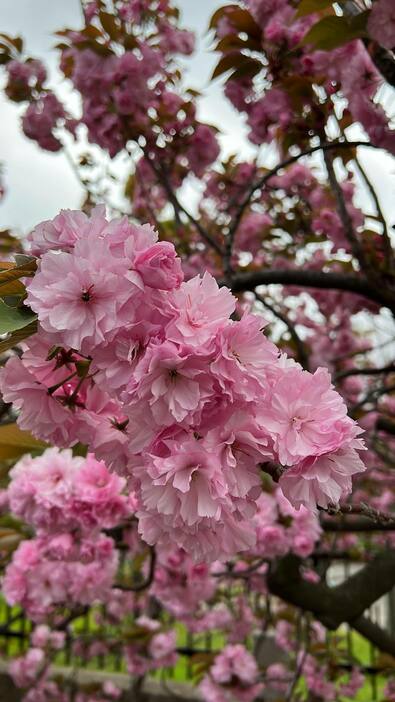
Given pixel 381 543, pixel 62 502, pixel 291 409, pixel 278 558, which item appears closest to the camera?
pixel 291 409

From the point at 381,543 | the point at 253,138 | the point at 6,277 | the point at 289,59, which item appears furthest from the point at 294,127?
the point at 381,543

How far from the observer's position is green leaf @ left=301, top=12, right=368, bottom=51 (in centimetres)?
133

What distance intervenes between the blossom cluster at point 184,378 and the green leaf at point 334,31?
34.1 inches

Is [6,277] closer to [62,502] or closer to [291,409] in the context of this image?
[291,409]

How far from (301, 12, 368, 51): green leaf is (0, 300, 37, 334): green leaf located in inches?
36.2

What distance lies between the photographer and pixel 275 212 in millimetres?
3396

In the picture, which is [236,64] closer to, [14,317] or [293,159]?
[293,159]

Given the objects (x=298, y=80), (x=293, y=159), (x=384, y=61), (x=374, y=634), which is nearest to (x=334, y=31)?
(x=384, y=61)

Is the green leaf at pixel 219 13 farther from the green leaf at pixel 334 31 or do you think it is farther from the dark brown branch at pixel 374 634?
the dark brown branch at pixel 374 634

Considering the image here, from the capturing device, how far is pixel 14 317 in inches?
28.8

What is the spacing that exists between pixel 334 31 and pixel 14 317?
3.30ft

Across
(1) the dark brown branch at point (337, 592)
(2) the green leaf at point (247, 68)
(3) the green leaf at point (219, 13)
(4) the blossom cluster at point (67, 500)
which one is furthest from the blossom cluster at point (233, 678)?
(3) the green leaf at point (219, 13)

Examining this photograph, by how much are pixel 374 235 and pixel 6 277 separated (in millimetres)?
1638

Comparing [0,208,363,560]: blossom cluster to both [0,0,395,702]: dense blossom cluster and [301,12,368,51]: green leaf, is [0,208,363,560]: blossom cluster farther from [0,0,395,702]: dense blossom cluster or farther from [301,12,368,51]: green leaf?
[301,12,368,51]: green leaf
